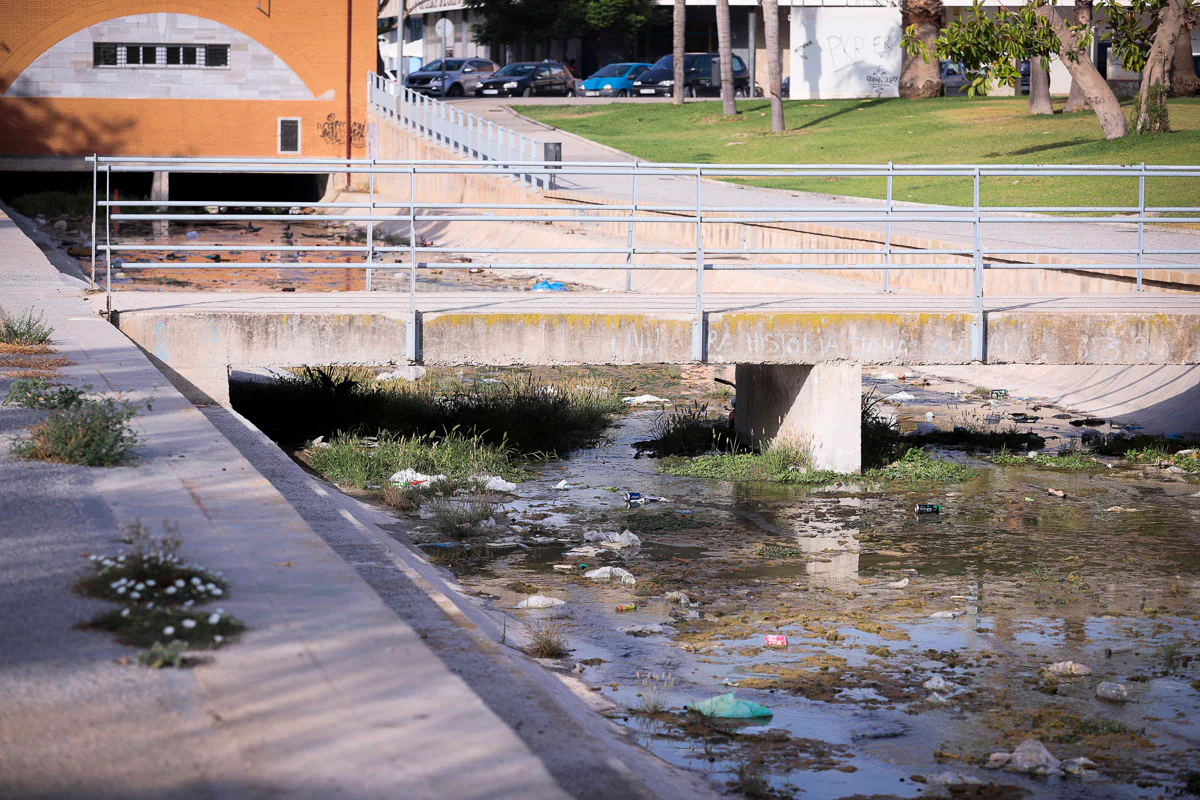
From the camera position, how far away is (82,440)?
706 cm

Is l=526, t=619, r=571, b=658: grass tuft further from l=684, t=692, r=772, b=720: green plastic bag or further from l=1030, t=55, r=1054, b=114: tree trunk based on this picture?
l=1030, t=55, r=1054, b=114: tree trunk

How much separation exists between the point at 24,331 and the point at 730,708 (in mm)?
A: 6183

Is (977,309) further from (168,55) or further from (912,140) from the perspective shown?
(168,55)

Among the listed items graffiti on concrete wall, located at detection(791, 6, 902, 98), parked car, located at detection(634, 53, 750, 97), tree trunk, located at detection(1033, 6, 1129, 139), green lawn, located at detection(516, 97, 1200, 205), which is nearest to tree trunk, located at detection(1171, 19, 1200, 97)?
green lawn, located at detection(516, 97, 1200, 205)

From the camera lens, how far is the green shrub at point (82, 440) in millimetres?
7027

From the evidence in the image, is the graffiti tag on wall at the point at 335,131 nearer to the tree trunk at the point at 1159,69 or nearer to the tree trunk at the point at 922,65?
the tree trunk at the point at 922,65

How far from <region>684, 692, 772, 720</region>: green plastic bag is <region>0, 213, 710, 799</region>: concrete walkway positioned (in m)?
1.29

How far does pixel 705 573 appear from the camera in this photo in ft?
31.9

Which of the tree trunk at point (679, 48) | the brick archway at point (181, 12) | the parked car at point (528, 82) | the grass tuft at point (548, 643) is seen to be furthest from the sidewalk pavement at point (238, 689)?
the parked car at point (528, 82)

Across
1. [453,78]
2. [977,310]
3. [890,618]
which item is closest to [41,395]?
[890,618]

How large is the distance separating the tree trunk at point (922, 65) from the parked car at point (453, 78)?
56.9 feet

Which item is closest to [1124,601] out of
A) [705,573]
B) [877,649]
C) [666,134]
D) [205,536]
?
[877,649]

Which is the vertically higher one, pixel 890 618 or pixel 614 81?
pixel 614 81

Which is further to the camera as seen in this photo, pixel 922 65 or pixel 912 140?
pixel 922 65
